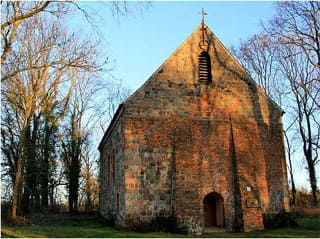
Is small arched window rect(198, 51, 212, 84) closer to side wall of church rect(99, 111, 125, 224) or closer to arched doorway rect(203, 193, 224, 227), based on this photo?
side wall of church rect(99, 111, 125, 224)

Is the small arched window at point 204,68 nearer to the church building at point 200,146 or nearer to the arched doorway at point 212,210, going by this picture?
the church building at point 200,146

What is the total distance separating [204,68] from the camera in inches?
729

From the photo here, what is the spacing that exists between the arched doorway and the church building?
0.05 meters

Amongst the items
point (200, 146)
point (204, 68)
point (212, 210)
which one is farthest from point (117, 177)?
point (204, 68)

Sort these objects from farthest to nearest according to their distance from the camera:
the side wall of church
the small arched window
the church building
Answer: the small arched window
the side wall of church
the church building

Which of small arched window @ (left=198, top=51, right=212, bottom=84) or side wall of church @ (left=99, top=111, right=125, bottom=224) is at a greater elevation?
small arched window @ (left=198, top=51, right=212, bottom=84)

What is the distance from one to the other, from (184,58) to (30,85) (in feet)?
32.5

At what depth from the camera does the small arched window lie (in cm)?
1828

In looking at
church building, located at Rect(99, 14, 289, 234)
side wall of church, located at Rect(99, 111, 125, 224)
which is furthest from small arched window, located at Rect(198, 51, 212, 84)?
side wall of church, located at Rect(99, 111, 125, 224)

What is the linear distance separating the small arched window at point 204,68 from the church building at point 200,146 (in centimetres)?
5

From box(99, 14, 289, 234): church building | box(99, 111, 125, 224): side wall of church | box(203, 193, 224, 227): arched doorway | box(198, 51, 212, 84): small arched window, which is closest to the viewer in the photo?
box(99, 14, 289, 234): church building

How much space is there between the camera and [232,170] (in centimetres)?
1703

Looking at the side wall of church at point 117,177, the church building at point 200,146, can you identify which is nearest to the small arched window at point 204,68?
the church building at point 200,146

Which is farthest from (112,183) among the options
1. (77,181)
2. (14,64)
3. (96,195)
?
(96,195)
